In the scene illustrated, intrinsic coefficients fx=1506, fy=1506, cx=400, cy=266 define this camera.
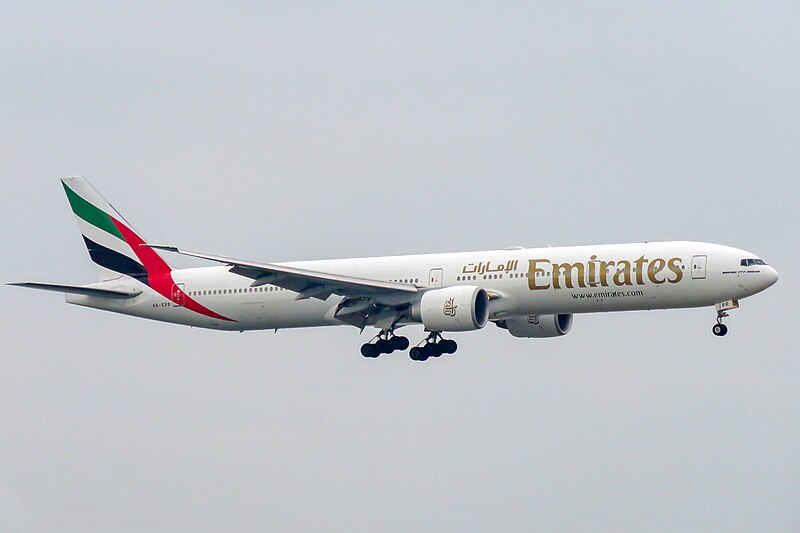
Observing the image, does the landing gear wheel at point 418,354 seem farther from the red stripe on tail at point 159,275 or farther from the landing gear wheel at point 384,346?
the red stripe on tail at point 159,275

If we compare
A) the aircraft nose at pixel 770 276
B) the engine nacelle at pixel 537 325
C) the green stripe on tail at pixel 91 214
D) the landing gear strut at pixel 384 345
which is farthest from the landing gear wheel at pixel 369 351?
the aircraft nose at pixel 770 276

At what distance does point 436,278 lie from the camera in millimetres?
60938

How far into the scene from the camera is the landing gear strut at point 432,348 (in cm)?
6219

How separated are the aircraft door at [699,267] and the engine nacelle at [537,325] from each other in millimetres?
8751

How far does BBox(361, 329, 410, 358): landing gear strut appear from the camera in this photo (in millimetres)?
62500

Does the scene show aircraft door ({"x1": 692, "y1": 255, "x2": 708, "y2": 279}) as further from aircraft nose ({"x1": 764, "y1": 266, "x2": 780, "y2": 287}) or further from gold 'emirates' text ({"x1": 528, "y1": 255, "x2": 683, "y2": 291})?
aircraft nose ({"x1": 764, "y1": 266, "x2": 780, "y2": 287})

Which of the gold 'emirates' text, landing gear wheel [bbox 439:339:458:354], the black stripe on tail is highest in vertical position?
the black stripe on tail

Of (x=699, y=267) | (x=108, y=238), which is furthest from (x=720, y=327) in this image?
(x=108, y=238)

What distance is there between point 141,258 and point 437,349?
1453 centimetres

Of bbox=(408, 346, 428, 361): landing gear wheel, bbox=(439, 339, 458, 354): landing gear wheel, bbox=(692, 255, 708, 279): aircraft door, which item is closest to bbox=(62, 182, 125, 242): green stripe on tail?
bbox=(408, 346, 428, 361): landing gear wheel

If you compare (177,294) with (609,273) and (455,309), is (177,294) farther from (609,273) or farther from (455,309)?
(609,273)

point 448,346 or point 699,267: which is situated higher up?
point 699,267

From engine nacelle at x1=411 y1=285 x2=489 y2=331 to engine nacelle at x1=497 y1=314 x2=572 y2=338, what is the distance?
5.91 m

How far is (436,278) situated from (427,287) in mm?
530
